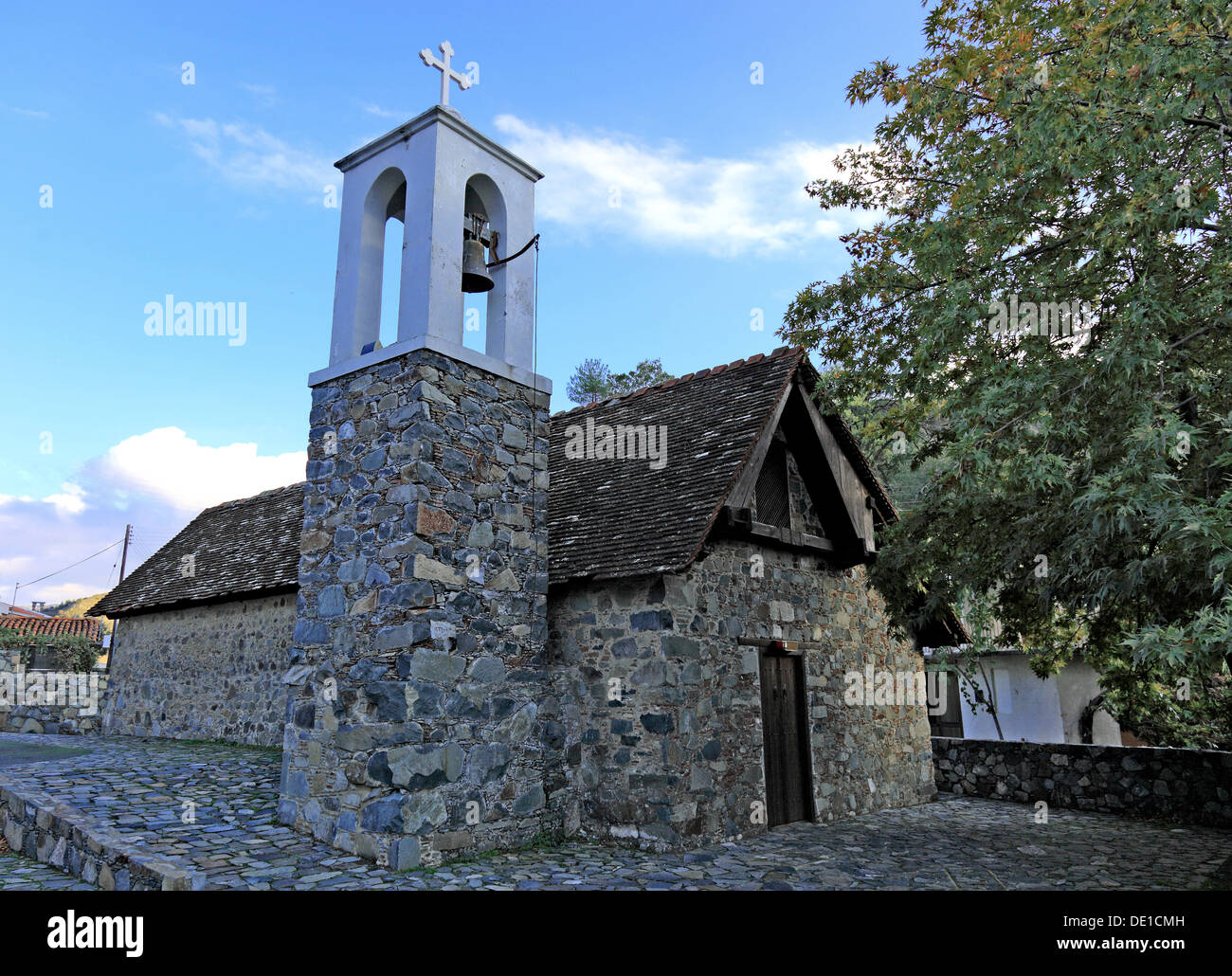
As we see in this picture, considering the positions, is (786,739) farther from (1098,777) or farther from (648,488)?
(1098,777)

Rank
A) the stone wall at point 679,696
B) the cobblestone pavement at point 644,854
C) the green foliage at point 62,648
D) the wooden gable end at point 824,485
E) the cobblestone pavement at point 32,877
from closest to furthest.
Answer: the cobblestone pavement at point 32,877 → the cobblestone pavement at point 644,854 → the stone wall at point 679,696 → the wooden gable end at point 824,485 → the green foliage at point 62,648

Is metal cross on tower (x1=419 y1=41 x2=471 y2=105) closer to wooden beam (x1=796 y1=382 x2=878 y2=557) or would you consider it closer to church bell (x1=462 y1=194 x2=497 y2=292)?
church bell (x1=462 y1=194 x2=497 y2=292)

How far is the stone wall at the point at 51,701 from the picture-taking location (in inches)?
648

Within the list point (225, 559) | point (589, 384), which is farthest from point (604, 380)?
point (225, 559)

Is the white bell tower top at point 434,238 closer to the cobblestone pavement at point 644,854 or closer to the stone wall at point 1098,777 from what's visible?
the cobblestone pavement at point 644,854

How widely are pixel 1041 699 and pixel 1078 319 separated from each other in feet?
45.5

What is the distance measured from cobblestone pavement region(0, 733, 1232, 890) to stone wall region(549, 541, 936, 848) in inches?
15.7

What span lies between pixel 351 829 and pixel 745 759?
4.19 metres

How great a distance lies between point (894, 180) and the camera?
9578 millimetres

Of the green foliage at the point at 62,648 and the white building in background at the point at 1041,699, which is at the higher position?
the green foliage at the point at 62,648

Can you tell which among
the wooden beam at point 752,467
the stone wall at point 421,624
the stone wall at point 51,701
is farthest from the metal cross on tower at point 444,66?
the stone wall at point 51,701

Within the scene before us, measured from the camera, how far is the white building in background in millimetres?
18156

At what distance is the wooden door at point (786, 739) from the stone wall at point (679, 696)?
146 millimetres
